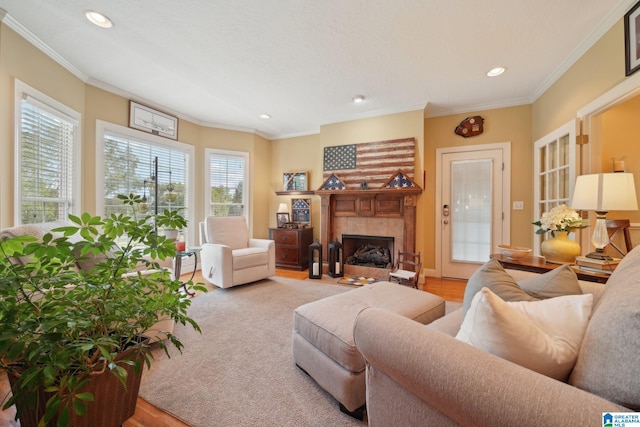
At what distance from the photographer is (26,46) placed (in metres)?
2.13

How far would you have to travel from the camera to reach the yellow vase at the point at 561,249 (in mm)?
1874

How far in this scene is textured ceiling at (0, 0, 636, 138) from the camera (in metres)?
1.82

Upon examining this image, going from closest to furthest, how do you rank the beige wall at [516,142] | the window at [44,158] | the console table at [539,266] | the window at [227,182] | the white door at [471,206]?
1. the console table at [539,266]
2. the window at [44,158]
3. the beige wall at [516,142]
4. the white door at [471,206]
5. the window at [227,182]

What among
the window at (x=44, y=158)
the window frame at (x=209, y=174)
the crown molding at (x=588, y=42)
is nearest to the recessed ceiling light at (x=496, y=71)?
the crown molding at (x=588, y=42)

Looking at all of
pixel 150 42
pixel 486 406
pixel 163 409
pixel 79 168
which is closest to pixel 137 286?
pixel 163 409

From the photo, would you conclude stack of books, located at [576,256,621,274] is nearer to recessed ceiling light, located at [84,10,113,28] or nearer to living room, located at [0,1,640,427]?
living room, located at [0,1,640,427]

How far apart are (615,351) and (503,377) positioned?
0.25 m

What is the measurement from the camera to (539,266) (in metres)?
1.84

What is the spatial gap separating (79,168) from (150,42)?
1667 mm

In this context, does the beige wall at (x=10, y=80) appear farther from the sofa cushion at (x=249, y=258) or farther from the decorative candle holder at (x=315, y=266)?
the decorative candle holder at (x=315, y=266)

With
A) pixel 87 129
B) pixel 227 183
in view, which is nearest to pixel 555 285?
pixel 87 129

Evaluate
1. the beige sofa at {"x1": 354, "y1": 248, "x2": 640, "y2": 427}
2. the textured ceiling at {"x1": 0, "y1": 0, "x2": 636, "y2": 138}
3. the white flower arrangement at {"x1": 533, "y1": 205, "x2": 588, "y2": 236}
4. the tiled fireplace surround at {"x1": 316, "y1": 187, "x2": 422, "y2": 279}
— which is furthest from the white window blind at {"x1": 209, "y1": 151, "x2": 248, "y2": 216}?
the white flower arrangement at {"x1": 533, "y1": 205, "x2": 588, "y2": 236}

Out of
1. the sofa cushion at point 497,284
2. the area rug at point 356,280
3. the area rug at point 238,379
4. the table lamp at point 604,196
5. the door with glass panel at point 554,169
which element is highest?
the door with glass panel at point 554,169

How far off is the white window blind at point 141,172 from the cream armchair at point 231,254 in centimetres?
58
